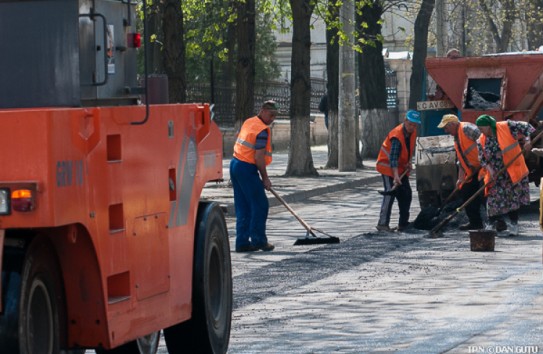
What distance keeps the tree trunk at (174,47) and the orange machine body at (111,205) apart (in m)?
14.4

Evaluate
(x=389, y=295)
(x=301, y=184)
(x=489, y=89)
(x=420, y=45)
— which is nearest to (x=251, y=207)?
(x=389, y=295)

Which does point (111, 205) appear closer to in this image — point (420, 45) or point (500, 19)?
point (420, 45)

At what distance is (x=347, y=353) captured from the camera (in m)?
8.80

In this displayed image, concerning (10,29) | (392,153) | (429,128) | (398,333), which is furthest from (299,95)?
(10,29)

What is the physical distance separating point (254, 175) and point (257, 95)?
28.4 metres

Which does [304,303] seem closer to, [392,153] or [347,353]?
[347,353]

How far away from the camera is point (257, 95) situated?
44.2m

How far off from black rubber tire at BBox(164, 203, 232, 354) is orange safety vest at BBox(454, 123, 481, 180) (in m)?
9.42

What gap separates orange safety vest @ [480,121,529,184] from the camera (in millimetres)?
16984

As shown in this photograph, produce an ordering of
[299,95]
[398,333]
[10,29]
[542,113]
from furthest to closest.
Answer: [299,95]
[542,113]
[398,333]
[10,29]

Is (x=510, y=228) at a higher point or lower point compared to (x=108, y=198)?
lower

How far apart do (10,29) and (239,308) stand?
4.55 meters

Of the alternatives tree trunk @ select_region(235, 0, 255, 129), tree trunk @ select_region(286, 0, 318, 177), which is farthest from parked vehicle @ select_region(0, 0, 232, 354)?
tree trunk @ select_region(286, 0, 318, 177)

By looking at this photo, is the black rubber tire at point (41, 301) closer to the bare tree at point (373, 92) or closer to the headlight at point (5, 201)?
the headlight at point (5, 201)
